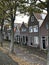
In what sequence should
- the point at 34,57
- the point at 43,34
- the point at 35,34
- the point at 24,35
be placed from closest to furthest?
the point at 34,57 → the point at 43,34 → the point at 35,34 → the point at 24,35

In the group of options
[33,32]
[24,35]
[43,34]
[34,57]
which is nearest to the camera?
[34,57]

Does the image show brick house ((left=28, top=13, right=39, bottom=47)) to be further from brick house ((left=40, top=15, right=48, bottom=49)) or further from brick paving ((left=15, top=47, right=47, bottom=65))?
brick paving ((left=15, top=47, right=47, bottom=65))

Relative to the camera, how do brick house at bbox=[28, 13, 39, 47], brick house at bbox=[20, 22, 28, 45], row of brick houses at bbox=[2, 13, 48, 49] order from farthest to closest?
brick house at bbox=[20, 22, 28, 45] → brick house at bbox=[28, 13, 39, 47] → row of brick houses at bbox=[2, 13, 48, 49]

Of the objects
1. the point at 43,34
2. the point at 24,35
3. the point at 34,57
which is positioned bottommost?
the point at 34,57

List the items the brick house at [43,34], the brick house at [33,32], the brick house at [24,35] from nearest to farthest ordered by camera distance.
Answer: the brick house at [43,34]
the brick house at [33,32]
the brick house at [24,35]

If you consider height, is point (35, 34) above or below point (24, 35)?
above

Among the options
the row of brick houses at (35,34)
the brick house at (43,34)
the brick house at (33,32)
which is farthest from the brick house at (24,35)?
the brick house at (43,34)

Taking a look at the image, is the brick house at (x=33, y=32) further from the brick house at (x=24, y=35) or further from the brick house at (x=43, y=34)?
the brick house at (x=24, y=35)

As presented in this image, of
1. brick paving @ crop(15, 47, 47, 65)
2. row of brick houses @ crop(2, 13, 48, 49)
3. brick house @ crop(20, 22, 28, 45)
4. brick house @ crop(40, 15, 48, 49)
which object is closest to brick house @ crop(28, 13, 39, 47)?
row of brick houses @ crop(2, 13, 48, 49)

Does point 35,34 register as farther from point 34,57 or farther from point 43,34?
point 34,57

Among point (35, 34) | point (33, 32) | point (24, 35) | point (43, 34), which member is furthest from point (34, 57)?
point (24, 35)

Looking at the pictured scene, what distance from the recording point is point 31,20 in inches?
1866

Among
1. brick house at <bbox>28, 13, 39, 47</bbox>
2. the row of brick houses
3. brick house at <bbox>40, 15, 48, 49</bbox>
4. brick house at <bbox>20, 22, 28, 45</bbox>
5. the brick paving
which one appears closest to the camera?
the brick paving

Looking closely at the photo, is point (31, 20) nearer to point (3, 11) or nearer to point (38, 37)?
point (38, 37)
